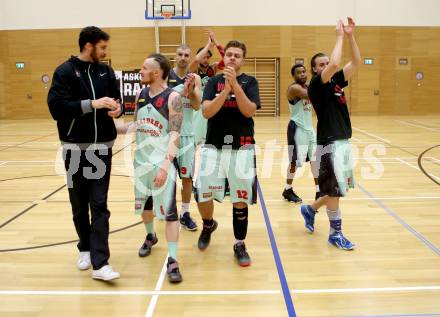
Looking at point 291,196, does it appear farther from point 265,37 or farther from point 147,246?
point 265,37

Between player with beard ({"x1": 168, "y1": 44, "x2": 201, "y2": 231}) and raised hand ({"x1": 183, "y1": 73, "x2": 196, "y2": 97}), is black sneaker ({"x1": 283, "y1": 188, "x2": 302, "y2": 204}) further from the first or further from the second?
raised hand ({"x1": 183, "y1": 73, "x2": 196, "y2": 97})

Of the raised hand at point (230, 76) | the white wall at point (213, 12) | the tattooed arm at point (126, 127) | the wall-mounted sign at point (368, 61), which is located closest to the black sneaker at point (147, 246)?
the tattooed arm at point (126, 127)

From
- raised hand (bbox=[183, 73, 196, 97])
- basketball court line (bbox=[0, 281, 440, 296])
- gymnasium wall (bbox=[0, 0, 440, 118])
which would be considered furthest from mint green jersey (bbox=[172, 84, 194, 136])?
gymnasium wall (bbox=[0, 0, 440, 118])

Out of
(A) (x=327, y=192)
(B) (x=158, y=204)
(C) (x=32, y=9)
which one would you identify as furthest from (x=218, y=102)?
(C) (x=32, y=9)

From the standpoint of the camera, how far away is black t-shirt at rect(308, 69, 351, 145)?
454 cm

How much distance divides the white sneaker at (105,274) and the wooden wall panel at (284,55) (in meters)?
16.6

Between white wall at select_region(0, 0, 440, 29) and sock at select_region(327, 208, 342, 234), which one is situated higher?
white wall at select_region(0, 0, 440, 29)

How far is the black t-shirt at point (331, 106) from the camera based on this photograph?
4.54 m

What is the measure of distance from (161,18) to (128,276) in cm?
1616

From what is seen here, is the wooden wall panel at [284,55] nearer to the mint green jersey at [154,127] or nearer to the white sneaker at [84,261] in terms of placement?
the mint green jersey at [154,127]

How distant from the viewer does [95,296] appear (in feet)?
12.0

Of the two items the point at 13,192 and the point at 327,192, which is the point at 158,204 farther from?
the point at 13,192

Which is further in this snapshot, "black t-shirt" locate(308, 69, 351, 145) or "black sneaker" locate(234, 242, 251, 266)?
"black t-shirt" locate(308, 69, 351, 145)

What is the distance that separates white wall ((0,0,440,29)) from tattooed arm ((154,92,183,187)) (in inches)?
647
